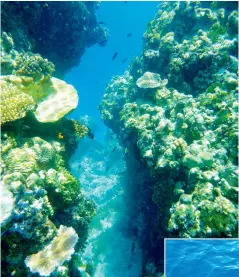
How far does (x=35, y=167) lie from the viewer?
524cm

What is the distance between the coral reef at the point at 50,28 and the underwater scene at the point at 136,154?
47 millimetres

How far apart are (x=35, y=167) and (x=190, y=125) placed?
390 centimetres

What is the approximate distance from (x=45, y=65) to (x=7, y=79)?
49.0 inches

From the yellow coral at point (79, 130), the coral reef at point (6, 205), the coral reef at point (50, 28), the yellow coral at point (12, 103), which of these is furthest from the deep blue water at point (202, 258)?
the coral reef at point (50, 28)

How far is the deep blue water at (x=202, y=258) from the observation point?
4.68m

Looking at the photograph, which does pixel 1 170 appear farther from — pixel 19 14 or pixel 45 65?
pixel 19 14

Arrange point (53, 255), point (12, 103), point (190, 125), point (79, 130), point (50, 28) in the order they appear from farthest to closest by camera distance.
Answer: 1. point (50, 28)
2. point (79, 130)
3. point (190, 125)
4. point (12, 103)
5. point (53, 255)

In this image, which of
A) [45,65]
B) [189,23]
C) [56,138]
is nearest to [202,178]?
[56,138]

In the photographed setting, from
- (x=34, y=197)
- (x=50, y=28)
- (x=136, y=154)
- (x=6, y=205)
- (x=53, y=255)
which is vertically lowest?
(x=53, y=255)

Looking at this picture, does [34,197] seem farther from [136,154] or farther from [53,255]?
[136,154]

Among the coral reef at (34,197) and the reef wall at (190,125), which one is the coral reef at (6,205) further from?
the reef wall at (190,125)

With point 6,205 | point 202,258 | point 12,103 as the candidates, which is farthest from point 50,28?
point 202,258

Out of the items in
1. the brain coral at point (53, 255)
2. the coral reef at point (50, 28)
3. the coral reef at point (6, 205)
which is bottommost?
the brain coral at point (53, 255)

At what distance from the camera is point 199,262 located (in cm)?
492
